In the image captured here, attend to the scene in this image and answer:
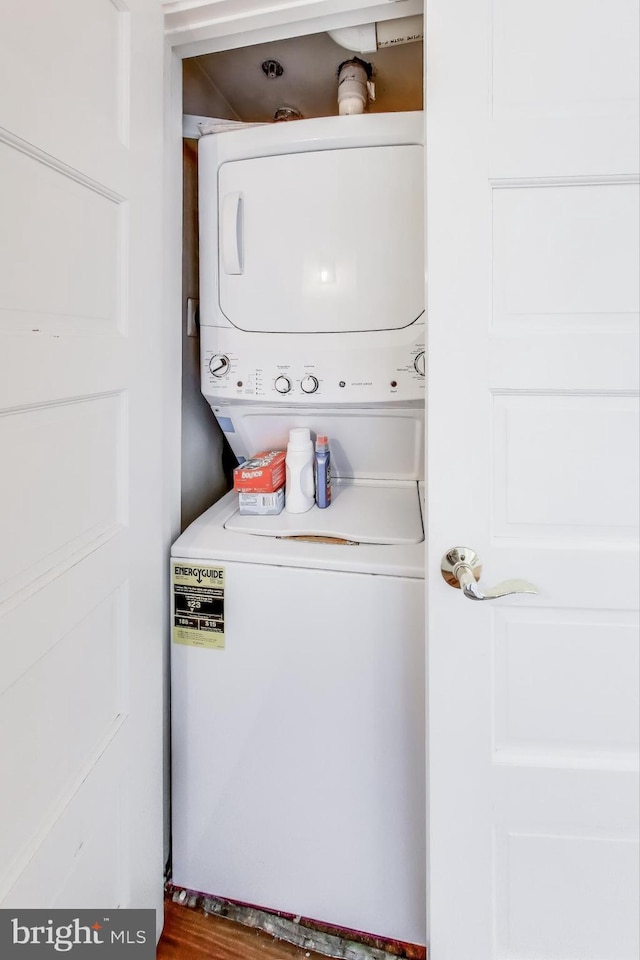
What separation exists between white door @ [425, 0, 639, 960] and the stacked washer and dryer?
0.18 metres

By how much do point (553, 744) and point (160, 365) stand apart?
118 centimetres

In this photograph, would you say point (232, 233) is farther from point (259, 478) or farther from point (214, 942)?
point (214, 942)

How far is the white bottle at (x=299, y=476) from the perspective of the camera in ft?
4.60

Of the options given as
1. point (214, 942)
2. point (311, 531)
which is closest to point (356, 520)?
point (311, 531)

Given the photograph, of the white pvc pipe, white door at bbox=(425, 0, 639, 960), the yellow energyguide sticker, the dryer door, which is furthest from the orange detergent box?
the white pvc pipe

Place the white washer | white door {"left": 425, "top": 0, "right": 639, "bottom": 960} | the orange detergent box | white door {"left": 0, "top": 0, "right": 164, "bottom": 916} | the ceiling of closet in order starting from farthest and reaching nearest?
the ceiling of closet, the orange detergent box, the white washer, white door {"left": 425, "top": 0, "right": 639, "bottom": 960}, white door {"left": 0, "top": 0, "right": 164, "bottom": 916}

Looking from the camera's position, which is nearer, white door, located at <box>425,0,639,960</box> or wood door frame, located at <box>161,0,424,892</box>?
white door, located at <box>425,0,639,960</box>

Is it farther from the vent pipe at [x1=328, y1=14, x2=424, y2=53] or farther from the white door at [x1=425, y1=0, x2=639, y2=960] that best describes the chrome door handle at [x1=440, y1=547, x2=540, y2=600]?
the vent pipe at [x1=328, y1=14, x2=424, y2=53]

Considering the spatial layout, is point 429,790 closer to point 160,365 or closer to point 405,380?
point 405,380

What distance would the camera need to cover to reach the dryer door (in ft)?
4.34

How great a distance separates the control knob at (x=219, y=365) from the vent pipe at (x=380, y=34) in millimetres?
904

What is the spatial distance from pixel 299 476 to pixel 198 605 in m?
0.44

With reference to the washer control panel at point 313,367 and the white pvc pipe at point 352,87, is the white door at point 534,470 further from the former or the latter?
the white pvc pipe at point 352,87

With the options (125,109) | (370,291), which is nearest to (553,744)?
(370,291)
